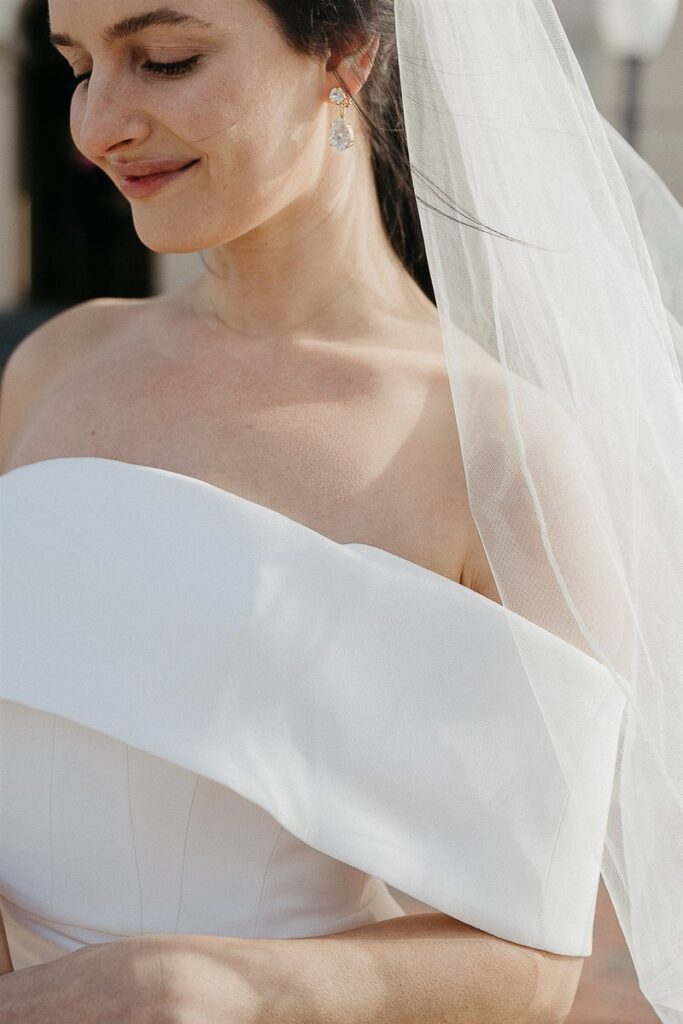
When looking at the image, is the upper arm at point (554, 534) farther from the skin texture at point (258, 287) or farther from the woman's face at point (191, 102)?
the woman's face at point (191, 102)

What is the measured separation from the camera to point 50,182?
1002cm

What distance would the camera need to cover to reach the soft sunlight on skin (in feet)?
4.75

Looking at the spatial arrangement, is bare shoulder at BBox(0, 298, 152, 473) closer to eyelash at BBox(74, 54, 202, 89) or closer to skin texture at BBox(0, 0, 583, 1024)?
skin texture at BBox(0, 0, 583, 1024)

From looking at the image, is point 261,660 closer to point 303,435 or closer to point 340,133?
point 303,435

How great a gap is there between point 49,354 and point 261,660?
0.74m

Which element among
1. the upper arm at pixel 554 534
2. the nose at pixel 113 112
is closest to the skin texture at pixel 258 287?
the nose at pixel 113 112

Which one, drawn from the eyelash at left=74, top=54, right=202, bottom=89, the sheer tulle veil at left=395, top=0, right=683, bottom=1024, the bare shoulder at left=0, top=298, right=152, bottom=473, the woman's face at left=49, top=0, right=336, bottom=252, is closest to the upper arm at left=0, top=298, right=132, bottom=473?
the bare shoulder at left=0, top=298, right=152, bottom=473

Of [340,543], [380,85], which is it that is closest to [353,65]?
[380,85]

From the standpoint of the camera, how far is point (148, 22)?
1416 millimetres

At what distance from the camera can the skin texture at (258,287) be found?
128 centimetres

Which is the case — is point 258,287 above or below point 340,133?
below

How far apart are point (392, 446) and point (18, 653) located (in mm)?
496

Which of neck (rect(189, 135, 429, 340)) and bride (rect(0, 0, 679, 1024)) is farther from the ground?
neck (rect(189, 135, 429, 340))

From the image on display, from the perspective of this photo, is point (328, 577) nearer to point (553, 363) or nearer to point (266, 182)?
point (553, 363)
